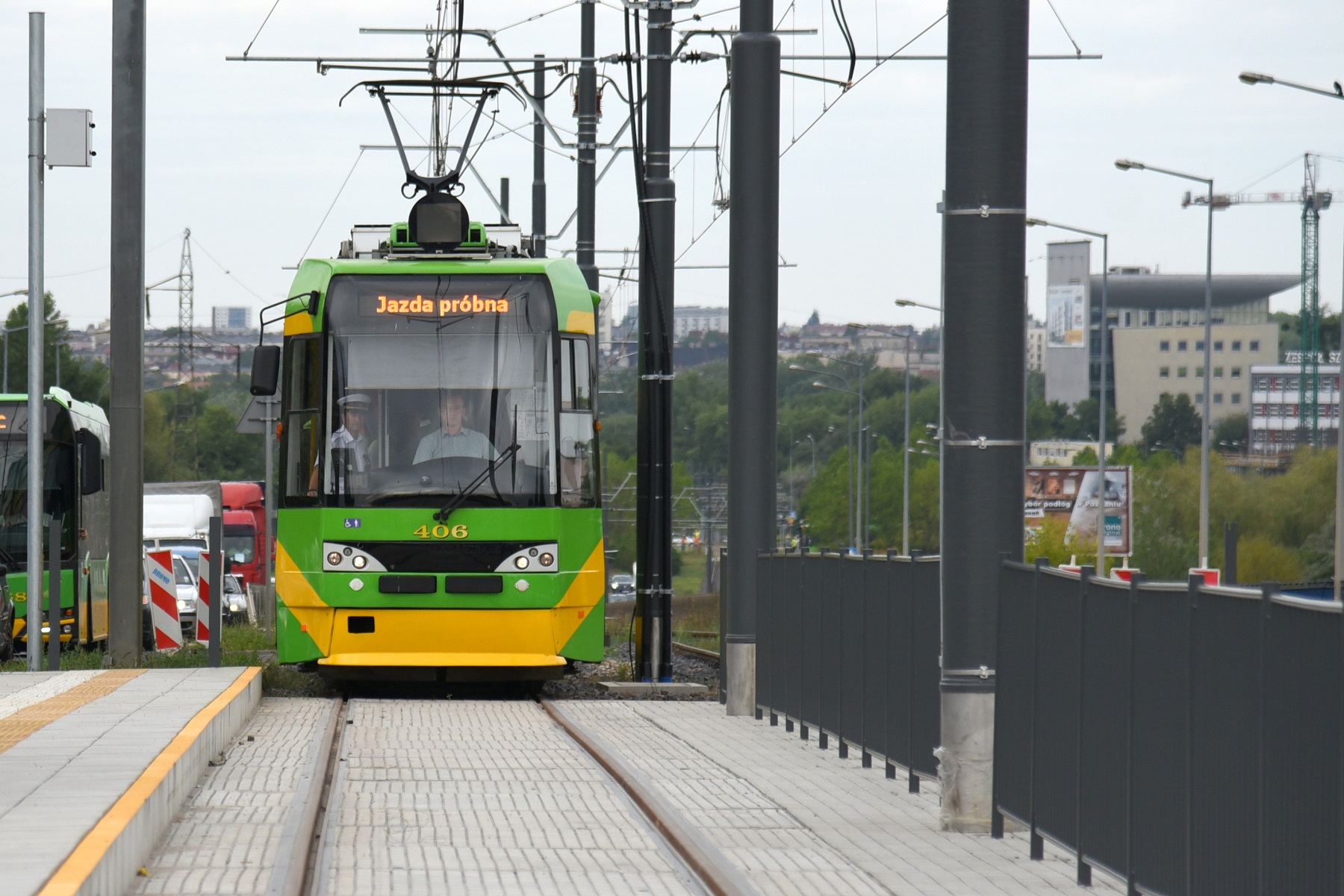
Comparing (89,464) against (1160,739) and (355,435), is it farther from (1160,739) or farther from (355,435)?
(1160,739)

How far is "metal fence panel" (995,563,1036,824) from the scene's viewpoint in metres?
8.37

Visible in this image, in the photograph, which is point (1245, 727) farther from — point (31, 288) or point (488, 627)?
point (31, 288)

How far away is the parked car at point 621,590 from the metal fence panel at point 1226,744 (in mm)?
78495

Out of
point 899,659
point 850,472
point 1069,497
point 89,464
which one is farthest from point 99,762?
point 1069,497

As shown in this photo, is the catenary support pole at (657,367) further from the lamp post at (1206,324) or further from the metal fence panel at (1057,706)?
the lamp post at (1206,324)

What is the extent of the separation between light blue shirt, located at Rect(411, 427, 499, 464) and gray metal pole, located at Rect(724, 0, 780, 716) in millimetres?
2140

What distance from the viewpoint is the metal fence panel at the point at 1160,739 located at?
21.1ft

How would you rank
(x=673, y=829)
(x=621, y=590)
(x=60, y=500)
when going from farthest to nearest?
1. (x=621, y=590)
2. (x=60, y=500)
3. (x=673, y=829)

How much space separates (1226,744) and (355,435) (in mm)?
10906

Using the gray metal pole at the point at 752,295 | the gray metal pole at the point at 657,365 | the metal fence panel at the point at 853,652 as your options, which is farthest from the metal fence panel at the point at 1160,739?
the gray metal pole at the point at 657,365

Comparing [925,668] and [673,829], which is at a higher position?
[925,668]

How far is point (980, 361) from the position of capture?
9125 mm

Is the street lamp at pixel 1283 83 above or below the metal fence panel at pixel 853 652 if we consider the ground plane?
above

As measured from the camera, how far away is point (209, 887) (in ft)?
23.7
